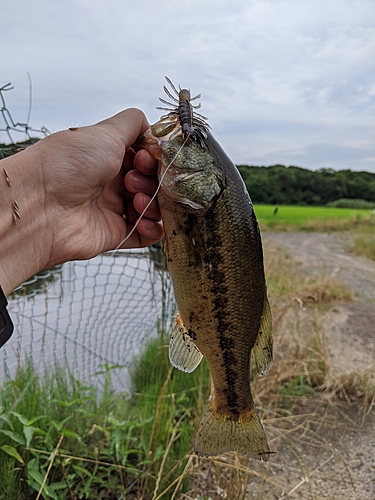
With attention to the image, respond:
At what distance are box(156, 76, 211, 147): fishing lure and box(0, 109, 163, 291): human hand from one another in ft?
1.04

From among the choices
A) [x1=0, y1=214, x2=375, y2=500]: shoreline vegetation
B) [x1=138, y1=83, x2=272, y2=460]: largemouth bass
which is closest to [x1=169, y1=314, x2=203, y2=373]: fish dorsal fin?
[x1=138, y1=83, x2=272, y2=460]: largemouth bass

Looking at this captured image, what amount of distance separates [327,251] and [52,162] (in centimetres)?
1603

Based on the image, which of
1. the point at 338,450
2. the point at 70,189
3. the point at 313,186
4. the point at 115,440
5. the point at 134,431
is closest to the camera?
the point at 70,189

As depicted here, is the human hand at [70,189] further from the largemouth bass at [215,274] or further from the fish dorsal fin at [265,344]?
the fish dorsal fin at [265,344]

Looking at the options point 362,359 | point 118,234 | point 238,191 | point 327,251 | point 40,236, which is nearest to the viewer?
point 238,191

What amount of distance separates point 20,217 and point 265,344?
43.9 inches

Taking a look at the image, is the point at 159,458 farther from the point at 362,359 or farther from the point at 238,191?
the point at 362,359

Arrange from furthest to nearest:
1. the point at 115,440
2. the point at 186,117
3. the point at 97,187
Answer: the point at 115,440
the point at 97,187
the point at 186,117

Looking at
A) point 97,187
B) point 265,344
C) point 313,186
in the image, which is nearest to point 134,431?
point 265,344

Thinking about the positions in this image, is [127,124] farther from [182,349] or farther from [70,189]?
[182,349]

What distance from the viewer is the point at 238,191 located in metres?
1.63

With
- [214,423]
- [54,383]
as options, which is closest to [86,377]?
[54,383]

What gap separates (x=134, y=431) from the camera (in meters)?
3.11

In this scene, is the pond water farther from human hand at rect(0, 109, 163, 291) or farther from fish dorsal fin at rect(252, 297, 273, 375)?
fish dorsal fin at rect(252, 297, 273, 375)
